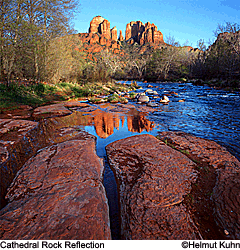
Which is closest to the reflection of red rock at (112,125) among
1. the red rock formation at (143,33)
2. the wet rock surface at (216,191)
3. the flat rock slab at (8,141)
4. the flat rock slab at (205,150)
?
the flat rock slab at (205,150)

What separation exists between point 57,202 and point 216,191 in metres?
2.42

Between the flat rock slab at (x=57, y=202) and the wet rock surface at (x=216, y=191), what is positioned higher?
the flat rock slab at (x=57, y=202)

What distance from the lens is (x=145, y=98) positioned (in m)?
12.5

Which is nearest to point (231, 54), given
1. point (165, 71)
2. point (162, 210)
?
point (165, 71)

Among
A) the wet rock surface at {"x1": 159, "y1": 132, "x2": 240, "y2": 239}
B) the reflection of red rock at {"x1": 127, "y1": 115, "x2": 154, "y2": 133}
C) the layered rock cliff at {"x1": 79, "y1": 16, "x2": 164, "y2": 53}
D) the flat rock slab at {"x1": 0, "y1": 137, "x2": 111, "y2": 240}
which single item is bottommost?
the wet rock surface at {"x1": 159, "y1": 132, "x2": 240, "y2": 239}

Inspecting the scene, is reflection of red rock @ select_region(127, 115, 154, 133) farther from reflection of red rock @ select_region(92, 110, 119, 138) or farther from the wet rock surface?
the wet rock surface

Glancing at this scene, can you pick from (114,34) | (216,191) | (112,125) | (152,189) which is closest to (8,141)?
(112,125)

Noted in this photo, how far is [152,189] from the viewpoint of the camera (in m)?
2.30

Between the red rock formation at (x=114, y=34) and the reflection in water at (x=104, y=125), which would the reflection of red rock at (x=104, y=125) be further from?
the red rock formation at (x=114, y=34)

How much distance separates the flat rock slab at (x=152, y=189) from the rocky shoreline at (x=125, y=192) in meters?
0.01

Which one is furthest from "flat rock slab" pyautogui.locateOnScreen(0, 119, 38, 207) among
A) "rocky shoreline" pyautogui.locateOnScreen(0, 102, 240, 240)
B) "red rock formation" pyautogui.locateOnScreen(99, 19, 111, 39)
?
"red rock formation" pyautogui.locateOnScreen(99, 19, 111, 39)

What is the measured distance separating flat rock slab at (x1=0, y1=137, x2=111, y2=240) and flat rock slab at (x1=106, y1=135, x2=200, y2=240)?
1.10 ft

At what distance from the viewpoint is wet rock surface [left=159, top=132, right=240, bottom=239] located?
1794mm

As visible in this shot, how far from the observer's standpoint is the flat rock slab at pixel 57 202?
5.04ft
